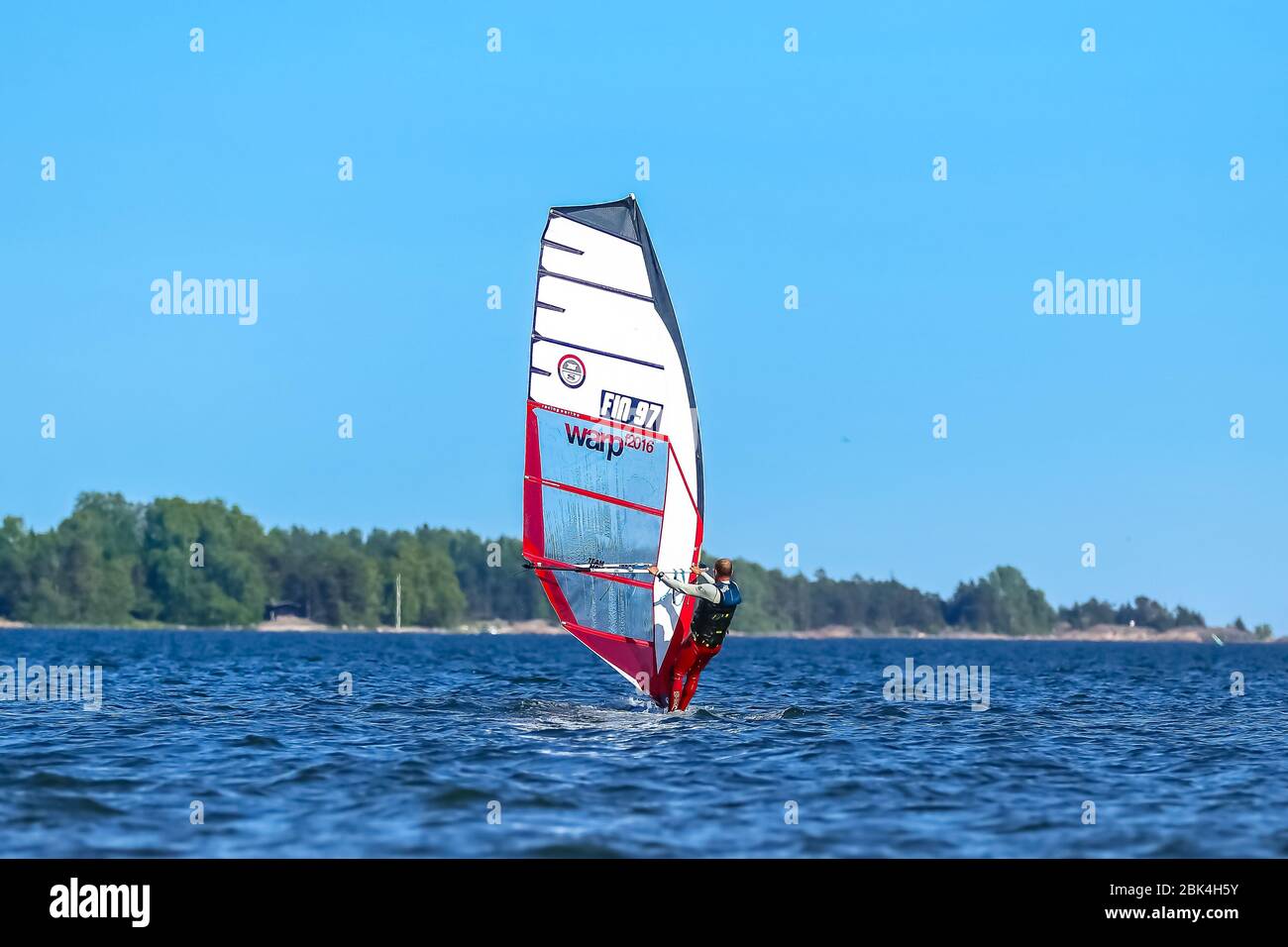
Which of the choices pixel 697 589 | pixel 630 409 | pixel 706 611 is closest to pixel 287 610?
pixel 630 409

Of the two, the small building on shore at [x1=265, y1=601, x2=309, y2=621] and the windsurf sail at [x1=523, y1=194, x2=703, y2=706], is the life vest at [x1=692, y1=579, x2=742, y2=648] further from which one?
the small building on shore at [x1=265, y1=601, x2=309, y2=621]

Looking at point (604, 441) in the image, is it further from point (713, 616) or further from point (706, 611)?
point (713, 616)

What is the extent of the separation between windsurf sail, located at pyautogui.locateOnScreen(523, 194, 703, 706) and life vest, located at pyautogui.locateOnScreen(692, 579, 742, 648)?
0.43 metres

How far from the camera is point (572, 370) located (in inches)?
877

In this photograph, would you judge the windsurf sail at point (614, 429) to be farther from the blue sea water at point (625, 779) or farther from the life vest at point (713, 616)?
the blue sea water at point (625, 779)

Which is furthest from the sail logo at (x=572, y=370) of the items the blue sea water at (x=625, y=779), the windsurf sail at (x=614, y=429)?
the blue sea water at (x=625, y=779)

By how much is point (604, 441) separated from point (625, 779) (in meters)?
6.49

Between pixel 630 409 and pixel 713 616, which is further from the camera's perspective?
pixel 630 409

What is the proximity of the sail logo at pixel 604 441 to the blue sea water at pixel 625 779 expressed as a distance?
3961 mm

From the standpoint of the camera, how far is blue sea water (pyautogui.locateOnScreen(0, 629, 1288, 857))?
13.7 meters

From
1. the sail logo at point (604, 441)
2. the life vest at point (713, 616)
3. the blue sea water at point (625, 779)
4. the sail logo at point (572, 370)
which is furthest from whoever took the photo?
the sail logo at point (572, 370)

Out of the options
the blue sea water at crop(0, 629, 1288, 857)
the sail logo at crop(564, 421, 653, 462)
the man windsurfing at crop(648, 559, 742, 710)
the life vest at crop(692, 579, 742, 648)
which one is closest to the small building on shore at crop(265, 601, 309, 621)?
the blue sea water at crop(0, 629, 1288, 857)

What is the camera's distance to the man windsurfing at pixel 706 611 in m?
21.0

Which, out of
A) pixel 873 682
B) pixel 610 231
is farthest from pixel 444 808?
pixel 873 682
